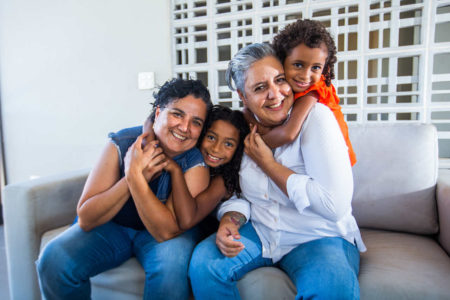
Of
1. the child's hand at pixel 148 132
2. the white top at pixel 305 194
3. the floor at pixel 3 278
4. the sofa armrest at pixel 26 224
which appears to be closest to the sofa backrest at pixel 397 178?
the white top at pixel 305 194

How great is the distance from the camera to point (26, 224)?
1.22m

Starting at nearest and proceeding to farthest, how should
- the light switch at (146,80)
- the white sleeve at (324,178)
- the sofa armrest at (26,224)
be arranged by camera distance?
1. the white sleeve at (324,178)
2. the sofa armrest at (26,224)
3. the light switch at (146,80)

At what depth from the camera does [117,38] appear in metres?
2.14

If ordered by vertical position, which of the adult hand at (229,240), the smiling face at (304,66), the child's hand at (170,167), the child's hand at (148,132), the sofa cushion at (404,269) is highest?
the smiling face at (304,66)

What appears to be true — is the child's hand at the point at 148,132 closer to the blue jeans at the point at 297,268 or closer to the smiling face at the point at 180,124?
the smiling face at the point at 180,124

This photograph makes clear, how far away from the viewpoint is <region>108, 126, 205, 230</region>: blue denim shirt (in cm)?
111

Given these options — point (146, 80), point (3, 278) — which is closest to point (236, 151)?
point (146, 80)

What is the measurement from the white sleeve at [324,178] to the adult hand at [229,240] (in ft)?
0.77

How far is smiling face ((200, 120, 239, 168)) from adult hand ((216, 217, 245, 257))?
26 centimetres

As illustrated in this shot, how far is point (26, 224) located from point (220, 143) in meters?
0.89

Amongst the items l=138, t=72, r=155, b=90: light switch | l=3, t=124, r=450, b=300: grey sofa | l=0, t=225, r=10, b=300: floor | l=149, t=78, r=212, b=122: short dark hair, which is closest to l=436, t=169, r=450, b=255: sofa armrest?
l=3, t=124, r=450, b=300: grey sofa

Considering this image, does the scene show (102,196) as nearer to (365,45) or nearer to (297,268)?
(297,268)

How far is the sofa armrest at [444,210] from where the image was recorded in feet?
3.73

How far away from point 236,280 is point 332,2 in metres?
1.58
